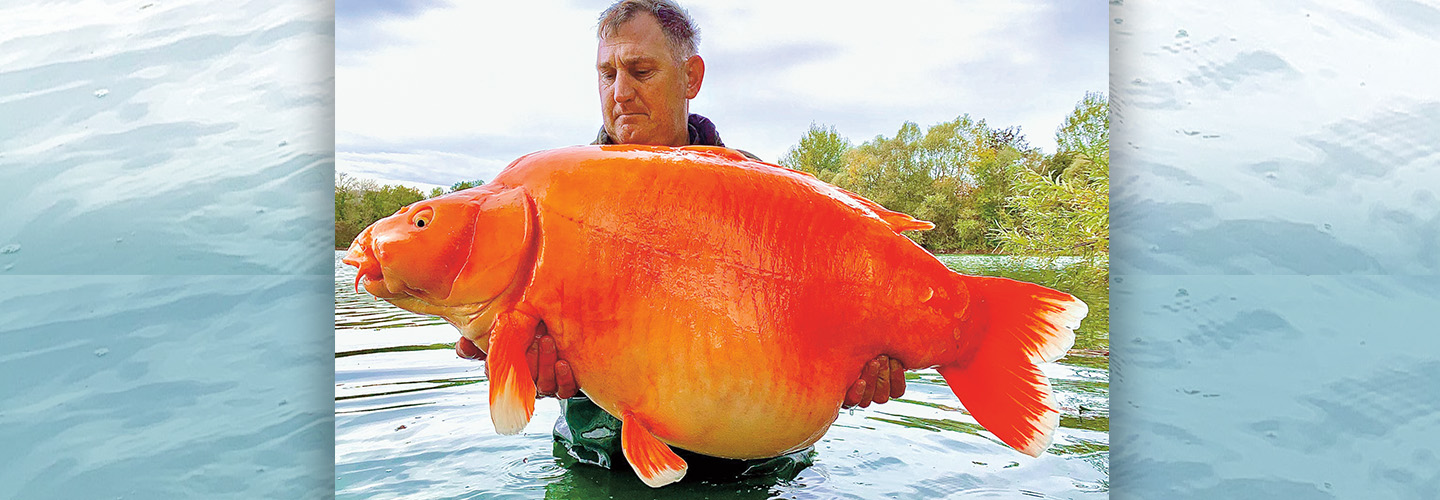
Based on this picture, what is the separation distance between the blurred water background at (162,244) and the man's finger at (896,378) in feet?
6.13

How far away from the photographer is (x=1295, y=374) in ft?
8.65

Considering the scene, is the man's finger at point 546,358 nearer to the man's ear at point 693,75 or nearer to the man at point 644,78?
the man at point 644,78

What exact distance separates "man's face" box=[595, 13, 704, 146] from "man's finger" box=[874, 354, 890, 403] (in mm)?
822

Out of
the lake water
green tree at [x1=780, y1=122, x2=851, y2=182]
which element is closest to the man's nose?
the lake water

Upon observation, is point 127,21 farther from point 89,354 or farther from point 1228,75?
point 1228,75

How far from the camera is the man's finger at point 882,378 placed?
3.71 feet

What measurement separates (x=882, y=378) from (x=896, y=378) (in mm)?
29

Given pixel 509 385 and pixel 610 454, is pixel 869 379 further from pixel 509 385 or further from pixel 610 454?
pixel 610 454

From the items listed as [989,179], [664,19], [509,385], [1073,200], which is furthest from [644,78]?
[989,179]

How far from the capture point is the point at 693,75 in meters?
1.89

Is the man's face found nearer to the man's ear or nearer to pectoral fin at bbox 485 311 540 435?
the man's ear

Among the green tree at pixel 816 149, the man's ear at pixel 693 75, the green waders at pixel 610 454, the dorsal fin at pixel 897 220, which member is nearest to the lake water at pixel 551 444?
the green waders at pixel 610 454

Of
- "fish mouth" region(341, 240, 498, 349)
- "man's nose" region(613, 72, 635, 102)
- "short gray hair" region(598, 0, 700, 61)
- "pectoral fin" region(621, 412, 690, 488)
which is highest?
"short gray hair" region(598, 0, 700, 61)

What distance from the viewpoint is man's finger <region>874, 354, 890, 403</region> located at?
3.71 feet
